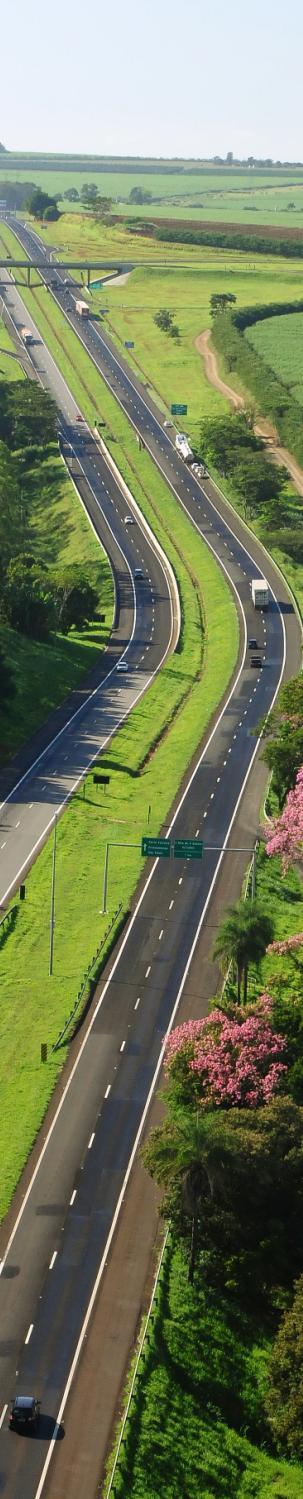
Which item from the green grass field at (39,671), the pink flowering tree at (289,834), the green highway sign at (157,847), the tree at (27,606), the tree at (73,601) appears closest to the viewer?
the green highway sign at (157,847)

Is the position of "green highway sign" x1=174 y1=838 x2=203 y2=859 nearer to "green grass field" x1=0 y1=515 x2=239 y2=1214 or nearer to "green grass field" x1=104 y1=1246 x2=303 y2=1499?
"green grass field" x1=0 y1=515 x2=239 y2=1214

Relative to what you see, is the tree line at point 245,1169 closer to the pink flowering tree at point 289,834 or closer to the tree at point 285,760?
the pink flowering tree at point 289,834

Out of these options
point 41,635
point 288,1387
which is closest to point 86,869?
point 288,1387

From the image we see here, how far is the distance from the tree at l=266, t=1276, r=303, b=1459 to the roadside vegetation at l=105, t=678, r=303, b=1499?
65 mm

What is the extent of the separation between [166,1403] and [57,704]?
304ft

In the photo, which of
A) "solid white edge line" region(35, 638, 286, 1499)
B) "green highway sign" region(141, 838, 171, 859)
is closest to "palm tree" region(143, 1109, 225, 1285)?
"solid white edge line" region(35, 638, 286, 1499)

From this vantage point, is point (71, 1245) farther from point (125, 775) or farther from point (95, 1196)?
point (125, 775)

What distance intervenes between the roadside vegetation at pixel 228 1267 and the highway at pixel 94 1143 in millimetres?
3174

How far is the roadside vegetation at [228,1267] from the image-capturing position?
6359 centimetres

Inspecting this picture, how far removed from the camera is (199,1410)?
216 ft

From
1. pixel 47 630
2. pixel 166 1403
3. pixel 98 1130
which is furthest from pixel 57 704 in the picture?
pixel 166 1403

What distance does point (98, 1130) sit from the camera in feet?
271

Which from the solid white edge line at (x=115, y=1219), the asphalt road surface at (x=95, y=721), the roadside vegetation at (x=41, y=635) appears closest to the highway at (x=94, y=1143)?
the solid white edge line at (x=115, y=1219)

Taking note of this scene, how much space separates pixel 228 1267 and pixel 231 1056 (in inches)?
443
